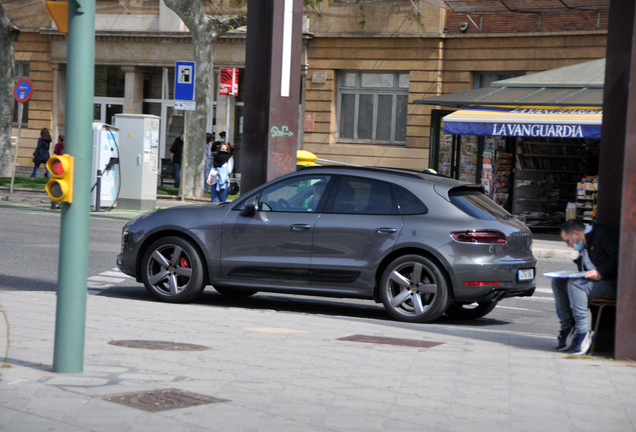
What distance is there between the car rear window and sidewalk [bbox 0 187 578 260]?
23.8 feet

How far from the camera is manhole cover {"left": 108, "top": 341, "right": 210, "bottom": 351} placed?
22.0ft

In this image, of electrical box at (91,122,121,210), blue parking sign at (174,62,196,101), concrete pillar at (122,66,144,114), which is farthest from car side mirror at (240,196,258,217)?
concrete pillar at (122,66,144,114)

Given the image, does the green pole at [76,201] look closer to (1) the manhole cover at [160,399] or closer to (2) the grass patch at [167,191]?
(1) the manhole cover at [160,399]

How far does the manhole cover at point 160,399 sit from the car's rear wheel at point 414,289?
12.3ft

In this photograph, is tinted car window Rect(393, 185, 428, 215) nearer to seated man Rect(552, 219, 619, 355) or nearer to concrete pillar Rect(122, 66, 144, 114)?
seated man Rect(552, 219, 619, 355)

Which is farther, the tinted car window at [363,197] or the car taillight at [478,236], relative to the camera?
the tinted car window at [363,197]

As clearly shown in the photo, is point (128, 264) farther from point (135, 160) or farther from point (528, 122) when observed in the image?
point (528, 122)

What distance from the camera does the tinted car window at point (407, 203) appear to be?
886 centimetres

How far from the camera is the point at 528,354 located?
714cm

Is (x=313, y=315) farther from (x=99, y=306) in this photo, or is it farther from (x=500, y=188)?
(x=500, y=188)

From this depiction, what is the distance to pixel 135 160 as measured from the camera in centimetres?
2039

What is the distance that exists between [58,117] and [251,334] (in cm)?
2774

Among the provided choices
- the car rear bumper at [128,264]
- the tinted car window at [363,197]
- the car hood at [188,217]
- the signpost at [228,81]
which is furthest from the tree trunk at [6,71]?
the tinted car window at [363,197]

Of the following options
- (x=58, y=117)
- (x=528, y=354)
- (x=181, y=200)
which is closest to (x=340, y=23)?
(x=181, y=200)
